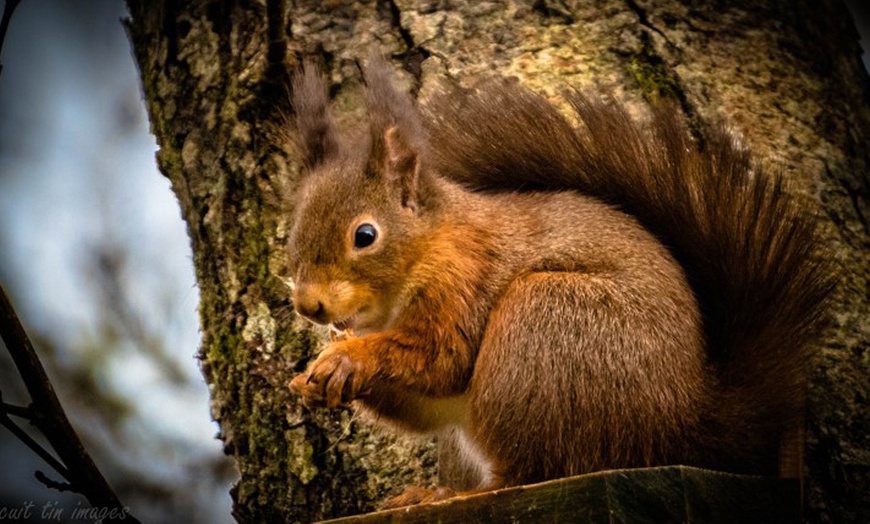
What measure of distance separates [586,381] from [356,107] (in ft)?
3.48

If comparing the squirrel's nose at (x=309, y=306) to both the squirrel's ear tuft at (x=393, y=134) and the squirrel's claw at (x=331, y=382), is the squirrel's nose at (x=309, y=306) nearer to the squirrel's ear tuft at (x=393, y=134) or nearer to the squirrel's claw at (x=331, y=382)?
the squirrel's claw at (x=331, y=382)

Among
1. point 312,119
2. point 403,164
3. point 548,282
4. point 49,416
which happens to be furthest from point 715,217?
point 49,416

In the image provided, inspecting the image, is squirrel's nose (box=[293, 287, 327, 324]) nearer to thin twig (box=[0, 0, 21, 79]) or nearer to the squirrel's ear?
the squirrel's ear

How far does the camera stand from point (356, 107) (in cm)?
243

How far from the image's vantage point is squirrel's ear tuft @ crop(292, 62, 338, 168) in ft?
6.74

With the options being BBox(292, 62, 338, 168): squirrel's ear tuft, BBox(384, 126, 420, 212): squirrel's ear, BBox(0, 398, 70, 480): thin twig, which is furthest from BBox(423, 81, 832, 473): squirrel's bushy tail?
BBox(0, 398, 70, 480): thin twig

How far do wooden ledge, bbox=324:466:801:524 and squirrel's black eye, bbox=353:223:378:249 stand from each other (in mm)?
626

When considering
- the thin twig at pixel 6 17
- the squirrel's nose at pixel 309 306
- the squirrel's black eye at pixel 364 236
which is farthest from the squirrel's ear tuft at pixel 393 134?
the thin twig at pixel 6 17

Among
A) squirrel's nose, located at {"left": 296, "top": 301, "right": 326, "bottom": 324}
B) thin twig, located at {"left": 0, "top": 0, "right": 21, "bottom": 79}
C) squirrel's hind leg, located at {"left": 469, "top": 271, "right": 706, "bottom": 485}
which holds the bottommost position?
squirrel's hind leg, located at {"left": 469, "top": 271, "right": 706, "bottom": 485}

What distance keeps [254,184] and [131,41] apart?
0.69 m

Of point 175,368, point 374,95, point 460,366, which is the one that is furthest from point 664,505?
point 175,368

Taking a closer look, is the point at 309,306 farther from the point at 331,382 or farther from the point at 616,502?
the point at 616,502

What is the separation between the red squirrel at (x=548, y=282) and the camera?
5.53 ft

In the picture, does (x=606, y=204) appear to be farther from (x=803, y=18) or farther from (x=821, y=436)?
(x=803, y=18)
